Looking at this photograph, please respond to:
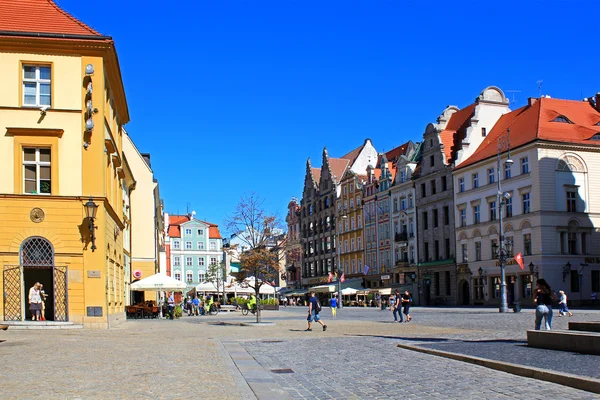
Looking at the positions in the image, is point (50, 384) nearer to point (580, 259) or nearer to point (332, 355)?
point (332, 355)

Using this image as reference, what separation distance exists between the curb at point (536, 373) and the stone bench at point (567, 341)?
209cm

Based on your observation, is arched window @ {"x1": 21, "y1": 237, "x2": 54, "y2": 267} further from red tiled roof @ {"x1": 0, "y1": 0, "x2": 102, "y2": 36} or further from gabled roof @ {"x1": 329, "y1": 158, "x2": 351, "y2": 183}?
gabled roof @ {"x1": 329, "y1": 158, "x2": 351, "y2": 183}

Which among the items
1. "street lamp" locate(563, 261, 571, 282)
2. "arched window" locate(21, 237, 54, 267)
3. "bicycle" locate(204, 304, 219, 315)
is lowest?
"bicycle" locate(204, 304, 219, 315)

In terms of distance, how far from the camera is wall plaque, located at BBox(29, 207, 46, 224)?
87.9 feet

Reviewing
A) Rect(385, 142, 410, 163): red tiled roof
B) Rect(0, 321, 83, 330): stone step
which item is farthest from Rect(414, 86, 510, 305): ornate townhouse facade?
Rect(0, 321, 83, 330): stone step

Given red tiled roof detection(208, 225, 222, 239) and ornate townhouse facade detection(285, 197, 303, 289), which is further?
red tiled roof detection(208, 225, 222, 239)

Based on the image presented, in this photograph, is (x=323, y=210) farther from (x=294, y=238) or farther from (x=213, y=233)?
(x=213, y=233)

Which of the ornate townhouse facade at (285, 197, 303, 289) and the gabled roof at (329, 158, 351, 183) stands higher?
the gabled roof at (329, 158, 351, 183)

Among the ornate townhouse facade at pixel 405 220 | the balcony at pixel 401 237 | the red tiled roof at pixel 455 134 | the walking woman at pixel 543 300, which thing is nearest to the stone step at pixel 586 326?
the walking woman at pixel 543 300

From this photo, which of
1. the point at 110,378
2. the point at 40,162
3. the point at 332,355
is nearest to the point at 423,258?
the point at 40,162

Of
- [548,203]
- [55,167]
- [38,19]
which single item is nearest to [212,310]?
[548,203]

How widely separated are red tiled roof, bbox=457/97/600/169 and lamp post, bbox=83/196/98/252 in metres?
40.9

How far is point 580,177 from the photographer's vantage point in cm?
5975

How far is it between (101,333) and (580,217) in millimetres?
44817
